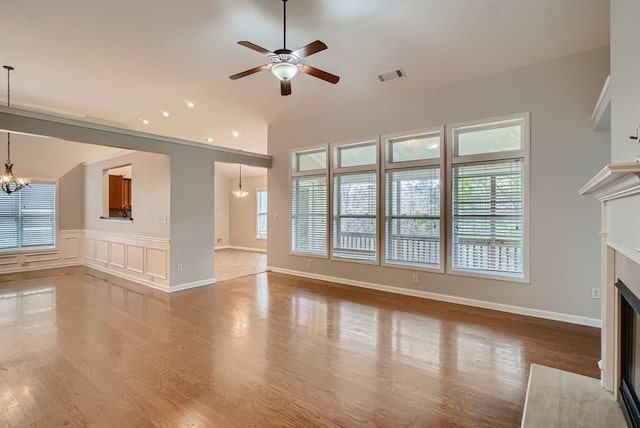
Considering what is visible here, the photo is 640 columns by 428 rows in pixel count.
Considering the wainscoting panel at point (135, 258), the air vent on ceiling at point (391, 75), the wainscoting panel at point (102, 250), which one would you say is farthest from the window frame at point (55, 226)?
the air vent on ceiling at point (391, 75)

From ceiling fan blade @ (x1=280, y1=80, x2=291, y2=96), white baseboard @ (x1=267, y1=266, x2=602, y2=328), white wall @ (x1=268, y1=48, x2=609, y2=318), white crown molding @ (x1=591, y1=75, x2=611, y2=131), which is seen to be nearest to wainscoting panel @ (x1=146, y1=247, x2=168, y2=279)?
white baseboard @ (x1=267, y1=266, x2=602, y2=328)

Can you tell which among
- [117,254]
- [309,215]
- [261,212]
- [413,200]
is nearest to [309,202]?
[309,215]

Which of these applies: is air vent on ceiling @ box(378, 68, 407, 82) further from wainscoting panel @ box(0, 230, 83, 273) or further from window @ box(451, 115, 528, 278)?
wainscoting panel @ box(0, 230, 83, 273)

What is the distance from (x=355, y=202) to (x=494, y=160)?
7.52ft

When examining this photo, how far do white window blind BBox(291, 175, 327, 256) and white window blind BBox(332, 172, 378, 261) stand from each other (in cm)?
27

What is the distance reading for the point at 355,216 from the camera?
5.70m

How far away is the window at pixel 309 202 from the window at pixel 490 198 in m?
2.41

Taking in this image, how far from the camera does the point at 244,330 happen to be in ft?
11.6

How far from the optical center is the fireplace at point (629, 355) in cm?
171

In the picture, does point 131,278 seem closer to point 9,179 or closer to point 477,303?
point 9,179

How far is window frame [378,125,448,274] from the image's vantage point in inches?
183

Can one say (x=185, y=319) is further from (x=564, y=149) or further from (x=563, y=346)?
(x=564, y=149)

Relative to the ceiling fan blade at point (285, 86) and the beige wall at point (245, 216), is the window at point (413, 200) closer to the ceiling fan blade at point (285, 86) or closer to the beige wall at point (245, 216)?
the ceiling fan blade at point (285, 86)

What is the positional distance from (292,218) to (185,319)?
10.2 ft
